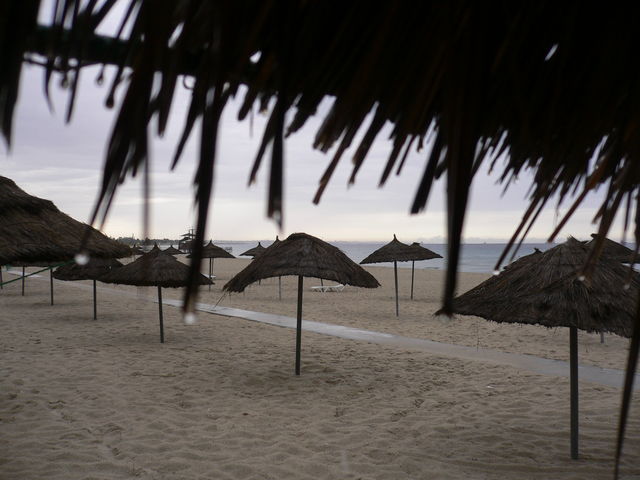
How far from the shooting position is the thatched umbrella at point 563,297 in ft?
14.1

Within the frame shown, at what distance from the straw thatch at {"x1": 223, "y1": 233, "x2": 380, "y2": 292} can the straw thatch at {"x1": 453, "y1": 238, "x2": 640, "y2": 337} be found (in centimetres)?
304

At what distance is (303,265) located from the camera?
7578 mm

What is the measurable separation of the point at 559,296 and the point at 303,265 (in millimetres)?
3941

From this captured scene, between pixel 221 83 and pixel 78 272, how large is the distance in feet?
48.0

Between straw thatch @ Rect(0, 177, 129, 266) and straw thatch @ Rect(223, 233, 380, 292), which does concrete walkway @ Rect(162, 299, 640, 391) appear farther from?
straw thatch @ Rect(0, 177, 129, 266)

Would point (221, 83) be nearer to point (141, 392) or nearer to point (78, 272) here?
point (141, 392)

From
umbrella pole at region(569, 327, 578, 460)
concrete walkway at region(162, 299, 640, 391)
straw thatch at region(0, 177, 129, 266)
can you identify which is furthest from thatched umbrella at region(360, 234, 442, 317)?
straw thatch at region(0, 177, 129, 266)

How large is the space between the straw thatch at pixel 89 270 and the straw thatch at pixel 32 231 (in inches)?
292

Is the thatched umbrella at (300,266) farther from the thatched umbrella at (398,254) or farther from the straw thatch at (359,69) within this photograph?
the thatched umbrella at (398,254)

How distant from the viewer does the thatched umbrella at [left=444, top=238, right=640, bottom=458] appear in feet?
14.1

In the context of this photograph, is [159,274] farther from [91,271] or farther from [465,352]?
[465,352]

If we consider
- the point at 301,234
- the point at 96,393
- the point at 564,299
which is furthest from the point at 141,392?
the point at 564,299

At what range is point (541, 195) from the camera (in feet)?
3.52

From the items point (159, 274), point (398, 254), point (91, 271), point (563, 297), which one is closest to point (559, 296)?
point (563, 297)
